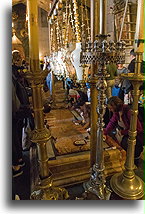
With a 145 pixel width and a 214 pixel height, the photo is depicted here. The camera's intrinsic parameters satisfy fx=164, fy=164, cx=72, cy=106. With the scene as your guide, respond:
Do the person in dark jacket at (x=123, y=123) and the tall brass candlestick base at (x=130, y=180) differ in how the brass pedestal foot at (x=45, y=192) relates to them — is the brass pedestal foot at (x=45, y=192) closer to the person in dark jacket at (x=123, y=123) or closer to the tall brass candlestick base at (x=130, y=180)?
the tall brass candlestick base at (x=130, y=180)

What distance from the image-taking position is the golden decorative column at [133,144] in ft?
2.64

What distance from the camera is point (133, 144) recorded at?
988mm

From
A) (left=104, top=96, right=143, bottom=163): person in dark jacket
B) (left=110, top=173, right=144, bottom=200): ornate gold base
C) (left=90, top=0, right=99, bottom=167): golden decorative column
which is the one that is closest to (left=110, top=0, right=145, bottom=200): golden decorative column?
(left=110, top=173, right=144, bottom=200): ornate gold base

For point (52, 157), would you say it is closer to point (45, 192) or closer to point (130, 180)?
point (45, 192)

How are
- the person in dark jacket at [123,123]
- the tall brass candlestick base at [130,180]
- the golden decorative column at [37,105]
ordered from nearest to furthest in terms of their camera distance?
the golden decorative column at [37,105] → the tall brass candlestick base at [130,180] → the person in dark jacket at [123,123]

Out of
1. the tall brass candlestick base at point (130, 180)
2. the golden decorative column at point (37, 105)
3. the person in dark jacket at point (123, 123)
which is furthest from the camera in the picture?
the person in dark jacket at point (123, 123)

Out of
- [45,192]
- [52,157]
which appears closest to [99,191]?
[45,192]

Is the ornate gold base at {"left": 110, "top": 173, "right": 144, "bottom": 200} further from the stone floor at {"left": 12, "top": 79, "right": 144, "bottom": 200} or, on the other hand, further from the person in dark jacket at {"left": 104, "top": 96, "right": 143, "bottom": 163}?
the person in dark jacket at {"left": 104, "top": 96, "right": 143, "bottom": 163}

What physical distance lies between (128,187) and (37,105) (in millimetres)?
786

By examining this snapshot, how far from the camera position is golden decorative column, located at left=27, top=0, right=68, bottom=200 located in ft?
2.05

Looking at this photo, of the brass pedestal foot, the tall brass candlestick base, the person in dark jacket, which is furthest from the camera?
the person in dark jacket

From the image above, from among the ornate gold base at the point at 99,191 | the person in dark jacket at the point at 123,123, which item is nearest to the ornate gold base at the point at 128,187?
the ornate gold base at the point at 99,191

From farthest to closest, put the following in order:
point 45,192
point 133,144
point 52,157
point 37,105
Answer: point 52,157 < point 133,144 < point 45,192 < point 37,105

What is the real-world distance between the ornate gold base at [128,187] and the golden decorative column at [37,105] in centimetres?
41
